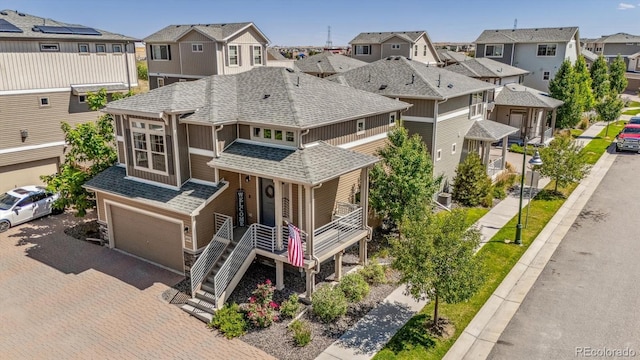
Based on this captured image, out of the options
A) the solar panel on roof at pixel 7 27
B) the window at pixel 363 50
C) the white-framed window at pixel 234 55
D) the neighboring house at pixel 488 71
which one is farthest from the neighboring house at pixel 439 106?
the window at pixel 363 50

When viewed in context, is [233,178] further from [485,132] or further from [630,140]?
[630,140]

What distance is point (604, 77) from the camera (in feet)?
188

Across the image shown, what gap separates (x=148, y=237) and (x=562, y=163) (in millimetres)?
→ 22109

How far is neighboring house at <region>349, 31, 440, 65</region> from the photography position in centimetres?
5182

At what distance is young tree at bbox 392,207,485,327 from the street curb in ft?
4.96

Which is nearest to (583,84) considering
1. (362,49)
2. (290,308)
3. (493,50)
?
(493,50)

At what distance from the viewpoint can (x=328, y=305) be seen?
1491 centimetres

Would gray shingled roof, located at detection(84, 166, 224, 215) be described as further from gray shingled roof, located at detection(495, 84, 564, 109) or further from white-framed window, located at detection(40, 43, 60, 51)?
gray shingled roof, located at detection(495, 84, 564, 109)

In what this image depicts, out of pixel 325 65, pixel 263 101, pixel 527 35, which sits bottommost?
pixel 263 101

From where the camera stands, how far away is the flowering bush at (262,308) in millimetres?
14750

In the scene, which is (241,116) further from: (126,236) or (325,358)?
(325,358)

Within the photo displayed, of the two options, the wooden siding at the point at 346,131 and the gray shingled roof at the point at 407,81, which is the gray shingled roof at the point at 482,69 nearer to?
the gray shingled roof at the point at 407,81

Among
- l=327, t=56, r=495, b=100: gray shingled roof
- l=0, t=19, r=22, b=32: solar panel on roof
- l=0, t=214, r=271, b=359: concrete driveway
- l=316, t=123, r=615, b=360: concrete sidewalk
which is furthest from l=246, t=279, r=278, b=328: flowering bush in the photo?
l=0, t=19, r=22, b=32: solar panel on roof

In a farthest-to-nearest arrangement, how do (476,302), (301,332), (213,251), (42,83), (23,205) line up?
1. (42,83)
2. (23,205)
3. (213,251)
4. (476,302)
5. (301,332)
